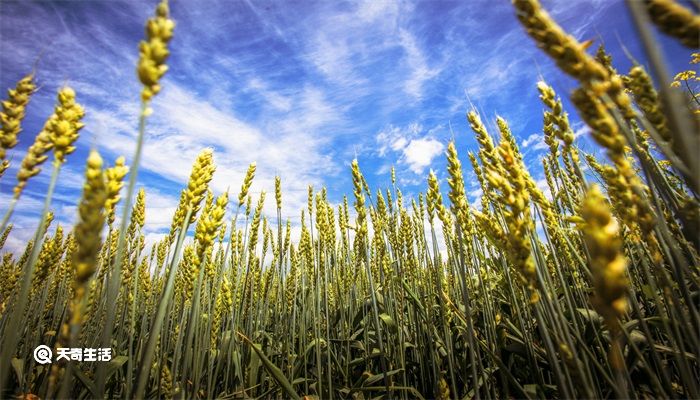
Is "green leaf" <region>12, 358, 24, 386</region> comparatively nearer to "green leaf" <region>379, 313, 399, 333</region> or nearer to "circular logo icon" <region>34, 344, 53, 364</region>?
"circular logo icon" <region>34, 344, 53, 364</region>

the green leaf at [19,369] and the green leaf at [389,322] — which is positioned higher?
the green leaf at [389,322]

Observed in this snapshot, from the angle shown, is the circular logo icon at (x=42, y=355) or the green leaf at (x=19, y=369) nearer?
the green leaf at (x=19, y=369)

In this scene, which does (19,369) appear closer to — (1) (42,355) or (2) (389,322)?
(1) (42,355)

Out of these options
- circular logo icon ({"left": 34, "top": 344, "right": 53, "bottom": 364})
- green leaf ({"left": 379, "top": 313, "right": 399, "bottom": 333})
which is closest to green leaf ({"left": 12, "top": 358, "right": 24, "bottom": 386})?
circular logo icon ({"left": 34, "top": 344, "right": 53, "bottom": 364})

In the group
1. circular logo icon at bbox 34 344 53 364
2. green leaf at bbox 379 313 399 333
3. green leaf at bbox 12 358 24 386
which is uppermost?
green leaf at bbox 379 313 399 333

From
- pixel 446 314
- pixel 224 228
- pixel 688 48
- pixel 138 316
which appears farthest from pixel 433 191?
pixel 138 316

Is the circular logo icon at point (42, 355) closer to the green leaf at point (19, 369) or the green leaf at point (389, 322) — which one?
the green leaf at point (19, 369)

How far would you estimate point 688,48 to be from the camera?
2.94ft

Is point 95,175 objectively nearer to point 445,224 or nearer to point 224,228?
point 445,224

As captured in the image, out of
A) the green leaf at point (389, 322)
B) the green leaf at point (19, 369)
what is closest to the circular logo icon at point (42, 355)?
the green leaf at point (19, 369)

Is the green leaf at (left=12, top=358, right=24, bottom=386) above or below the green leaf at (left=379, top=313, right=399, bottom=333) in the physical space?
below

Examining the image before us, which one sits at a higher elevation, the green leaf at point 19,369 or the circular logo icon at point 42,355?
the circular logo icon at point 42,355

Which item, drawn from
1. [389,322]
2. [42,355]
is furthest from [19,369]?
[389,322]

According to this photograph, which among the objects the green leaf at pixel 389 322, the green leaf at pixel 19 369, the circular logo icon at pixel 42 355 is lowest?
the green leaf at pixel 19 369
